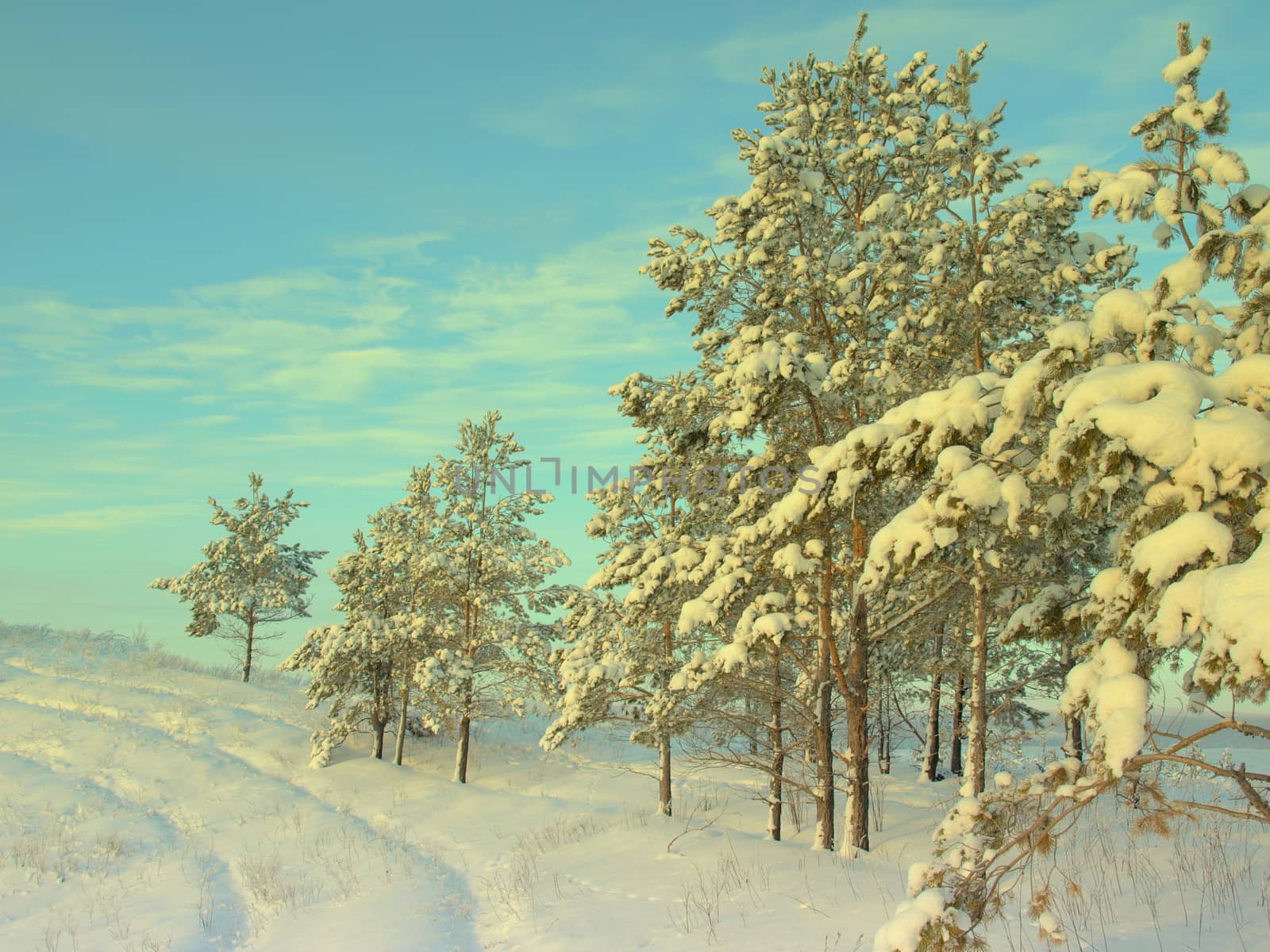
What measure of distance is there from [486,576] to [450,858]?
988 centimetres

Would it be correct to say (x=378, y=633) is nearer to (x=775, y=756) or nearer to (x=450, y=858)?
(x=450, y=858)

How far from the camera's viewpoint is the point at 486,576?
22.9 metres

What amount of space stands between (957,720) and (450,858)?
14.9 meters

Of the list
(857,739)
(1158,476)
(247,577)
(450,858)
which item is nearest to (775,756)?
(857,739)

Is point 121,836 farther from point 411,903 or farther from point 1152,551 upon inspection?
point 1152,551

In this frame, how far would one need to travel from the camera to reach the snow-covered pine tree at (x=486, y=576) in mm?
22375

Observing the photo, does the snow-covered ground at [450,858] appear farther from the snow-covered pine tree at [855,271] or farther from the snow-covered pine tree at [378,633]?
the snow-covered pine tree at [855,271]

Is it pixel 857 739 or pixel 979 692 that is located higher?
pixel 979 692

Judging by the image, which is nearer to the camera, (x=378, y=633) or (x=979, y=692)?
(x=979, y=692)

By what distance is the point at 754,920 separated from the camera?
7910 mm

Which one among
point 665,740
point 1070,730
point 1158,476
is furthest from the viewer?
point 1070,730

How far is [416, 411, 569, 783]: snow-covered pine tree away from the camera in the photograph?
22.4m

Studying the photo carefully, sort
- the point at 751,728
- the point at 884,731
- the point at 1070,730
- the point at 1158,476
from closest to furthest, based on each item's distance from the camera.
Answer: the point at 1158,476 → the point at 751,728 → the point at 1070,730 → the point at 884,731

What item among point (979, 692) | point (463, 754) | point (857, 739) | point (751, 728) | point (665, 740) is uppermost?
point (979, 692)
